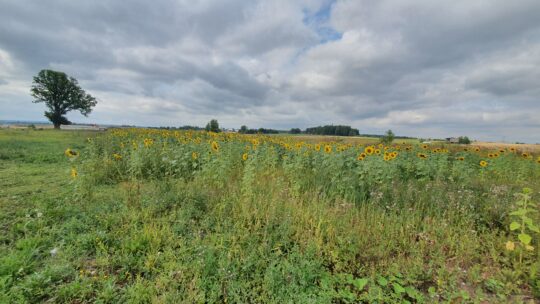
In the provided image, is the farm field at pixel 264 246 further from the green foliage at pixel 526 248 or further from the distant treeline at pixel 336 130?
the distant treeline at pixel 336 130

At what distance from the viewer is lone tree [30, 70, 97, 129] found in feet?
140

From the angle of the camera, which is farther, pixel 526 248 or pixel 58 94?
pixel 58 94

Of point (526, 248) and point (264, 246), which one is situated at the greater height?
point (526, 248)

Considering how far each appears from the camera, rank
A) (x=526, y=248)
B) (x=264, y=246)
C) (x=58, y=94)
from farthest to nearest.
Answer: (x=58, y=94) < (x=264, y=246) < (x=526, y=248)

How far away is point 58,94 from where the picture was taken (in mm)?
43938

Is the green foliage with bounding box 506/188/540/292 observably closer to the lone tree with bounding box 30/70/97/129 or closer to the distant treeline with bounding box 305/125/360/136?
the distant treeline with bounding box 305/125/360/136

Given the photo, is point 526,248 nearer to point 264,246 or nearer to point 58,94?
point 264,246

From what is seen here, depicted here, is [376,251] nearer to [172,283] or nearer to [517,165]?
[172,283]

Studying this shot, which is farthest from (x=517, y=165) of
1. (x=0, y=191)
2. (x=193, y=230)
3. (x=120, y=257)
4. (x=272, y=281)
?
(x=0, y=191)

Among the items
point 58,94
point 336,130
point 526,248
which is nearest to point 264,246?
point 526,248

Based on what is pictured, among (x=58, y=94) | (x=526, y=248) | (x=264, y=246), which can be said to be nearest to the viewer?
(x=526, y=248)

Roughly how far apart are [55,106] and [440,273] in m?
60.1

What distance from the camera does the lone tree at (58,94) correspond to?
42.6 m

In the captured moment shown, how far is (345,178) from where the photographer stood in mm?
4238
